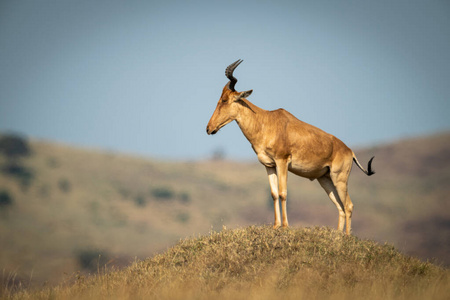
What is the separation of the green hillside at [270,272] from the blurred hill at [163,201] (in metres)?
45.1

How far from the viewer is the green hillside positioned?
35.1 feet

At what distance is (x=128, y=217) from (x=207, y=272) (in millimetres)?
72521

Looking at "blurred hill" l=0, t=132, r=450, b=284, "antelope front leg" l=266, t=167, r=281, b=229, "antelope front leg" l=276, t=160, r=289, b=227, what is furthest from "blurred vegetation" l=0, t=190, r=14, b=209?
"antelope front leg" l=276, t=160, r=289, b=227

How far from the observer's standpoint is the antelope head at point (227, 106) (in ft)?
45.1

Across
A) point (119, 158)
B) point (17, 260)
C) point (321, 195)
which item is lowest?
point (17, 260)

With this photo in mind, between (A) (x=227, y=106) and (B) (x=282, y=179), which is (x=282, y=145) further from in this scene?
(A) (x=227, y=106)

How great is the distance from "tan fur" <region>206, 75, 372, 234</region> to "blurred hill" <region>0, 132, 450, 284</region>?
45.9 m

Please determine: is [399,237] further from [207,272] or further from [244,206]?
[207,272]

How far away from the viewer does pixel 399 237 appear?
71.3 meters

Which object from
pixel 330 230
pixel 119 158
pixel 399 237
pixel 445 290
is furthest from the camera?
pixel 119 158

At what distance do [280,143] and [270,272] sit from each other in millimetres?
3544

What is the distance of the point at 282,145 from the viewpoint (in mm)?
13547

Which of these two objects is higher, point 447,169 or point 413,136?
point 413,136

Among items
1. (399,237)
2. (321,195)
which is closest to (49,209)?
(321,195)
